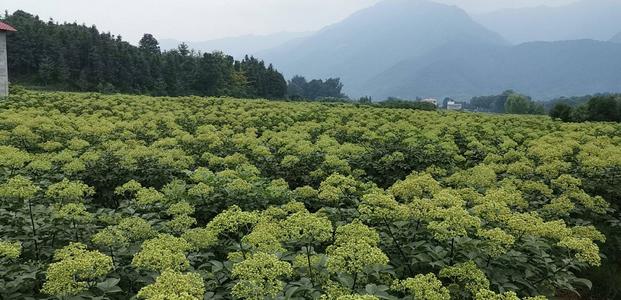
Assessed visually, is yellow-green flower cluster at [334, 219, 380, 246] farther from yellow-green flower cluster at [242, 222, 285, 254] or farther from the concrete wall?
the concrete wall

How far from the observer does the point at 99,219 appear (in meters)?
6.66

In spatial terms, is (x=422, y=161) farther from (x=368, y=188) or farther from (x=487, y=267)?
(x=487, y=267)

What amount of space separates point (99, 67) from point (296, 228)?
266 ft

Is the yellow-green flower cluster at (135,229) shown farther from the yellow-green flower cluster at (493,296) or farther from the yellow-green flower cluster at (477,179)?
the yellow-green flower cluster at (477,179)

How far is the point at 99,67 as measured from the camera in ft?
250

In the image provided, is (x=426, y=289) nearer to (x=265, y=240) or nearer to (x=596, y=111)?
(x=265, y=240)

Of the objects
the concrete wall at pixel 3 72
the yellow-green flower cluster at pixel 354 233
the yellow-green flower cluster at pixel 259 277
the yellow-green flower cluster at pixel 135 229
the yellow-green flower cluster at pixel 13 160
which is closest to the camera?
the yellow-green flower cluster at pixel 259 277

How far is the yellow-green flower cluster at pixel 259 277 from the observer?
12.1ft

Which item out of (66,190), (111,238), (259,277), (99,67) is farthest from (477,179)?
(99,67)

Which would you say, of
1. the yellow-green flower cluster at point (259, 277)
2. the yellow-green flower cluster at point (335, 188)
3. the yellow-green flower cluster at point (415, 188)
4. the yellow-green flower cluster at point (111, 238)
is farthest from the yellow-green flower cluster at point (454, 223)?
the yellow-green flower cluster at point (111, 238)

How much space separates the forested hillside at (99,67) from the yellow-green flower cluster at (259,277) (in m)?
→ 71.2

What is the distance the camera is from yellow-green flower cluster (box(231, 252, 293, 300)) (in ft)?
12.1

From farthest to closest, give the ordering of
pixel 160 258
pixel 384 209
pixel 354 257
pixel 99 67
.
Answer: pixel 99 67 < pixel 384 209 < pixel 160 258 < pixel 354 257

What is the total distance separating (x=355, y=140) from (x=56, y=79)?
230 feet
